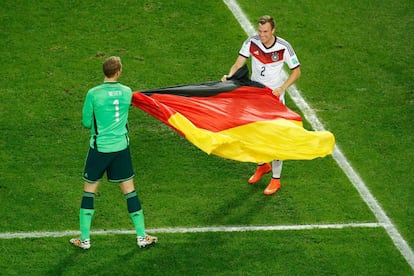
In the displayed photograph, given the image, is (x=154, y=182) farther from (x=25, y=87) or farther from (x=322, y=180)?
(x=25, y=87)

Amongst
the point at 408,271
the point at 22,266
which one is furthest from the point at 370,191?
the point at 22,266

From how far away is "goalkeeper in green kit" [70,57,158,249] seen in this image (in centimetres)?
1111

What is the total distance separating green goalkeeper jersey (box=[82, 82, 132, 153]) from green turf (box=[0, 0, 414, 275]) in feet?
4.30

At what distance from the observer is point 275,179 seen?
1319 centimetres

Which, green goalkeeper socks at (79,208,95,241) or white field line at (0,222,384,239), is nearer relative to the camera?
green goalkeeper socks at (79,208,95,241)

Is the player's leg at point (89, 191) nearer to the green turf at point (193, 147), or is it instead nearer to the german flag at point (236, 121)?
the green turf at point (193, 147)

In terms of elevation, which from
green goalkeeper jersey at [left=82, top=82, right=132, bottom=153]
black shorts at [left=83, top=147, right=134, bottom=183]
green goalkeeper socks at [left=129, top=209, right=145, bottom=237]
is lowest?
green goalkeeper socks at [left=129, top=209, right=145, bottom=237]

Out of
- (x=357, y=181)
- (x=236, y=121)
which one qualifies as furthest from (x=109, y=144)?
(x=357, y=181)

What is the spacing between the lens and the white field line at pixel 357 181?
1205 cm

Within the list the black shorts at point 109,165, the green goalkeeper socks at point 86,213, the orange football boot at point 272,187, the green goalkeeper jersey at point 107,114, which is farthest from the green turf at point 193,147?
the green goalkeeper jersey at point 107,114

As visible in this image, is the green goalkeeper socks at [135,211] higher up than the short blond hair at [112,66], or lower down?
lower down

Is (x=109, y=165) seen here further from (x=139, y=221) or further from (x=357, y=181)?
(x=357, y=181)

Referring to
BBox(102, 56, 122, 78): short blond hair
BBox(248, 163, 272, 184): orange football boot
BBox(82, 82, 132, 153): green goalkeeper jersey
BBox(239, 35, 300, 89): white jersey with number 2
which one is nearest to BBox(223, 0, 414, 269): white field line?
BBox(248, 163, 272, 184): orange football boot

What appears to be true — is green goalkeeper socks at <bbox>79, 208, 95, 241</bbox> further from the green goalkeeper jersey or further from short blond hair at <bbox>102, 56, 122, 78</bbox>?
short blond hair at <bbox>102, 56, 122, 78</bbox>
